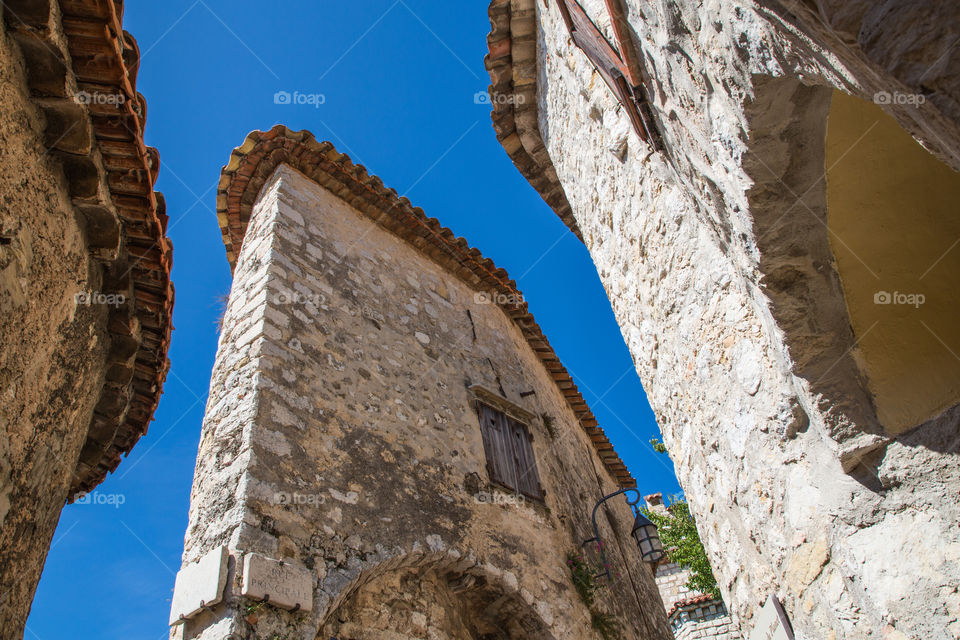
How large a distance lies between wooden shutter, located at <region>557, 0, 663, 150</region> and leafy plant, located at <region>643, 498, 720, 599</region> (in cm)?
1301

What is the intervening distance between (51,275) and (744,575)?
13.1 feet

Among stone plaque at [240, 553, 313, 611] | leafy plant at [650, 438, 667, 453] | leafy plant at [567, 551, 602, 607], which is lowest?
stone plaque at [240, 553, 313, 611]

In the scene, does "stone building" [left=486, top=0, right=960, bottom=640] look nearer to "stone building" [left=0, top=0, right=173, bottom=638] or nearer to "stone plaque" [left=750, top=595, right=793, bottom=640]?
"stone plaque" [left=750, top=595, right=793, bottom=640]

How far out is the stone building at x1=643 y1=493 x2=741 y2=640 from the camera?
12.0 metres

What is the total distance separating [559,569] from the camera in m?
5.55

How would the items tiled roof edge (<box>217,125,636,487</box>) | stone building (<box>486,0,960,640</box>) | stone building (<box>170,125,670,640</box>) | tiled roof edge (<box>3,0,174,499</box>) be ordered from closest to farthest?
stone building (<box>486,0,960,640</box>)
tiled roof edge (<box>3,0,174,499</box>)
stone building (<box>170,125,670,640</box>)
tiled roof edge (<box>217,125,636,487</box>)

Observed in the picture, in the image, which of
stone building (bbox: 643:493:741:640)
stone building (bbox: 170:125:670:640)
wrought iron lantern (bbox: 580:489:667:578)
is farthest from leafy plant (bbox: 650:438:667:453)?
wrought iron lantern (bbox: 580:489:667:578)

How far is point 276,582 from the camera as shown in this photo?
338 centimetres

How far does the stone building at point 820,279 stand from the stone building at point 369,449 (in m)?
2.25

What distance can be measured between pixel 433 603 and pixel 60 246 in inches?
134

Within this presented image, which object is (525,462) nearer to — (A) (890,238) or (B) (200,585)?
(B) (200,585)

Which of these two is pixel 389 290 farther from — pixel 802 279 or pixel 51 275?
pixel 802 279

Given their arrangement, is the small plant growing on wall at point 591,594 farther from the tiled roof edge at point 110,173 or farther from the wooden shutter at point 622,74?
the wooden shutter at point 622,74

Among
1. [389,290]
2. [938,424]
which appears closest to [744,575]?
[938,424]
